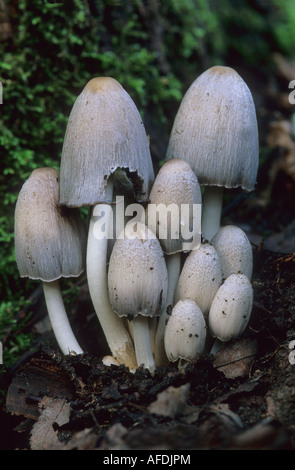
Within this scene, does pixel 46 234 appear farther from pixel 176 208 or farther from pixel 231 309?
pixel 231 309

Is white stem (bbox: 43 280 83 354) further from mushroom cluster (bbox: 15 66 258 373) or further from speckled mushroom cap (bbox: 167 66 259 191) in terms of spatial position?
speckled mushroom cap (bbox: 167 66 259 191)

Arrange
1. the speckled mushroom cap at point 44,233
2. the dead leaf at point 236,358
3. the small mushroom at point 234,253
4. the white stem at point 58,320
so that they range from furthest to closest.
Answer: the white stem at point 58,320, the small mushroom at point 234,253, the speckled mushroom cap at point 44,233, the dead leaf at point 236,358

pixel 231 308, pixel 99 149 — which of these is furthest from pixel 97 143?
pixel 231 308

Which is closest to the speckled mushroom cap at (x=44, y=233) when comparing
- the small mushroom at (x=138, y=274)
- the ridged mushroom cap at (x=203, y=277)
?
the small mushroom at (x=138, y=274)

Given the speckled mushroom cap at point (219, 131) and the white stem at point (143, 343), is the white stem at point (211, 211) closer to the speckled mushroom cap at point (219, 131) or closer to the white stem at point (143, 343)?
the speckled mushroom cap at point (219, 131)

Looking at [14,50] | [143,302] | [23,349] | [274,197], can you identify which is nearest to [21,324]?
[23,349]
